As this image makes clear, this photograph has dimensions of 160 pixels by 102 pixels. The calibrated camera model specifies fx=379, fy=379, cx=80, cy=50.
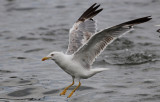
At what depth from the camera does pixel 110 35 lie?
318 inches

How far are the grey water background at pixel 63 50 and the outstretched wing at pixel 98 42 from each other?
169cm

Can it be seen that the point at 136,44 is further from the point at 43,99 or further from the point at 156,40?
the point at 43,99

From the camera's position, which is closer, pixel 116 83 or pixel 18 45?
pixel 116 83

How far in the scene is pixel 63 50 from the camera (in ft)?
47.2

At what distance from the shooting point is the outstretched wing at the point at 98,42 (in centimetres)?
781

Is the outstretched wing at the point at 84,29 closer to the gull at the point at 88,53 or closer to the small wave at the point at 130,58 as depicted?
the gull at the point at 88,53

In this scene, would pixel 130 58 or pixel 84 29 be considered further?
pixel 130 58

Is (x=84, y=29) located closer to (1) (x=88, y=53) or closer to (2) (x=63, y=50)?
(1) (x=88, y=53)

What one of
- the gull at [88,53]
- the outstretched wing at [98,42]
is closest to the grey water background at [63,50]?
the gull at [88,53]

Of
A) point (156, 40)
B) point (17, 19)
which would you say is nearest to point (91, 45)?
point (156, 40)

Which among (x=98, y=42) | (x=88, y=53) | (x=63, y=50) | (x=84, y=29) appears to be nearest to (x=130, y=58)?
(x=63, y=50)

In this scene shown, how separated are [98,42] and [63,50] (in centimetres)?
637

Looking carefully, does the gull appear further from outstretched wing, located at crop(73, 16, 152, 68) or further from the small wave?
the small wave

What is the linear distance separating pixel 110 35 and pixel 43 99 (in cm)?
297
